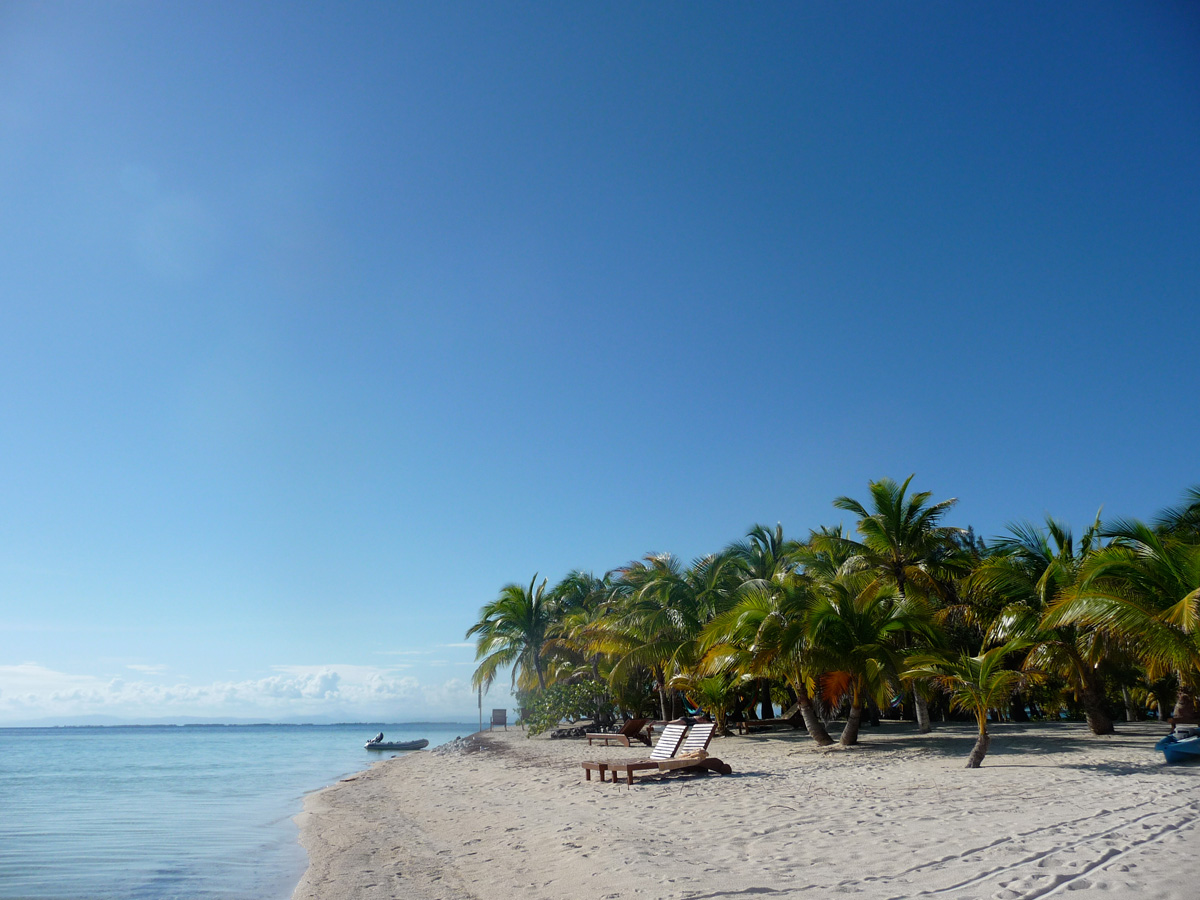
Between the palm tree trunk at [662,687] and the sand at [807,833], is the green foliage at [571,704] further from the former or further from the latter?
the sand at [807,833]

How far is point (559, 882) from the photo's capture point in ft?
20.9

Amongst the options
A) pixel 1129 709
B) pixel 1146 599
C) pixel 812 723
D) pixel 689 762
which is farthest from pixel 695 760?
pixel 1129 709

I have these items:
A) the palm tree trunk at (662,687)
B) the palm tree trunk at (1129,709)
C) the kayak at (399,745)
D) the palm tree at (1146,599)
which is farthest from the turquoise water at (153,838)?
the palm tree trunk at (1129,709)

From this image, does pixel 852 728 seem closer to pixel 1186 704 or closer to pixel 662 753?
pixel 662 753

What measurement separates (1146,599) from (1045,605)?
12.1 feet

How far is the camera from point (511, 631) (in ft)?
116

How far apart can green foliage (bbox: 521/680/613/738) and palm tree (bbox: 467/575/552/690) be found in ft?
16.8

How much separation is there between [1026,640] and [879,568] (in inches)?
301

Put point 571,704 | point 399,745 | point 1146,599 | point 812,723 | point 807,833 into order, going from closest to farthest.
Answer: point 807,833
point 1146,599
point 812,723
point 571,704
point 399,745

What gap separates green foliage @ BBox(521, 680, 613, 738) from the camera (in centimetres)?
2770

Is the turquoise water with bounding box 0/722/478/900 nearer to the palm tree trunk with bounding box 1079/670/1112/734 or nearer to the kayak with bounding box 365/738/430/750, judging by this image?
the palm tree trunk with bounding box 1079/670/1112/734

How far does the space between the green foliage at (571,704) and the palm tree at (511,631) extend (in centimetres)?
511

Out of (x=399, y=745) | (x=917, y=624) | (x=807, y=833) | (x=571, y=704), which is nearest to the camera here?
(x=807, y=833)

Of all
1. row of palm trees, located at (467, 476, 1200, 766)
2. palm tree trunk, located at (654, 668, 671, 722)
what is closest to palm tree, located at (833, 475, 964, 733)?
row of palm trees, located at (467, 476, 1200, 766)
